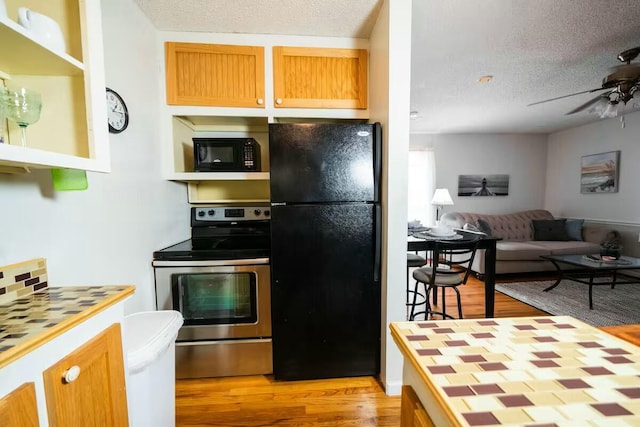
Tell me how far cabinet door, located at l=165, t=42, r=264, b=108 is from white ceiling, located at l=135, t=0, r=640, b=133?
14 cm

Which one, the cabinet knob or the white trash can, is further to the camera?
the white trash can

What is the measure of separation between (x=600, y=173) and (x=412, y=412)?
19.6 ft

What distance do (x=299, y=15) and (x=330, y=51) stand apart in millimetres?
311

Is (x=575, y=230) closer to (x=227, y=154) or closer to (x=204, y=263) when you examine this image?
(x=227, y=154)

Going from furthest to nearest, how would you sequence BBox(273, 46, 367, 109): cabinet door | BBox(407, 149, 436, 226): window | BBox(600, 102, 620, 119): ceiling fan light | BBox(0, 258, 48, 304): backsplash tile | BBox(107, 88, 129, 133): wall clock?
BBox(407, 149, 436, 226): window → BBox(600, 102, 620, 119): ceiling fan light → BBox(273, 46, 367, 109): cabinet door → BBox(107, 88, 129, 133): wall clock → BBox(0, 258, 48, 304): backsplash tile

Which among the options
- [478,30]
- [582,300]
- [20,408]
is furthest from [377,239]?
[582,300]

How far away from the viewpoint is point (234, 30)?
5.90 ft

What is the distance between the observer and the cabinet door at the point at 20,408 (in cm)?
50

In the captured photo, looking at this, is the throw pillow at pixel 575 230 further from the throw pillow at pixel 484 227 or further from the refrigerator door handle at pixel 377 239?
the refrigerator door handle at pixel 377 239

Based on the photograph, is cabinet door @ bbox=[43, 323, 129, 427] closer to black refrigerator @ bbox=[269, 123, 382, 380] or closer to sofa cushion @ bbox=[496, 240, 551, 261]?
black refrigerator @ bbox=[269, 123, 382, 380]

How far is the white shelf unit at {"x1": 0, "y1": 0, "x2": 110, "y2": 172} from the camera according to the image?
32.6 inches

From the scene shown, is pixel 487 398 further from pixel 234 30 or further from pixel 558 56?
pixel 558 56

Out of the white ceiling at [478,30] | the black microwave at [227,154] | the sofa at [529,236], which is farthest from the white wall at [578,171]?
the black microwave at [227,154]

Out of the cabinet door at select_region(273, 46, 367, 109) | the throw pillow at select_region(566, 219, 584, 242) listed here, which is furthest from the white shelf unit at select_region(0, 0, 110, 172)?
the throw pillow at select_region(566, 219, 584, 242)
